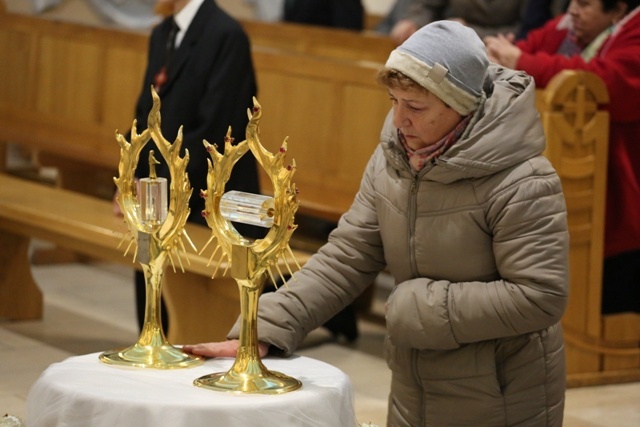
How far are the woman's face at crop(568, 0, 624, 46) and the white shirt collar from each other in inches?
63.9

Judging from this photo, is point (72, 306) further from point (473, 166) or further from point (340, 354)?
point (473, 166)

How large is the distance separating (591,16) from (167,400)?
352 cm

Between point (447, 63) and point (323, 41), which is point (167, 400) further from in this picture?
point (323, 41)

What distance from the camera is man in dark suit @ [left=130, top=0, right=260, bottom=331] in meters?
5.23

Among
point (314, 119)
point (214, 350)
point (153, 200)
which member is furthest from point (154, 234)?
point (314, 119)

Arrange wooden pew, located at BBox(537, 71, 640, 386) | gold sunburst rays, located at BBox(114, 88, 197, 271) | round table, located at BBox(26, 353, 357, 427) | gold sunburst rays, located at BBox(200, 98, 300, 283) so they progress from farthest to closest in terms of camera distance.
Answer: wooden pew, located at BBox(537, 71, 640, 386) → gold sunburst rays, located at BBox(114, 88, 197, 271) → gold sunburst rays, located at BBox(200, 98, 300, 283) → round table, located at BBox(26, 353, 357, 427)

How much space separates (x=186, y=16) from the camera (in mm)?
5320

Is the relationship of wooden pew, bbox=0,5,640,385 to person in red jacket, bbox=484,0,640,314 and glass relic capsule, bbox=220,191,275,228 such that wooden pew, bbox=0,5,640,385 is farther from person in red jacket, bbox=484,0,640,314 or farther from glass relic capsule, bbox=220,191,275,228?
glass relic capsule, bbox=220,191,275,228

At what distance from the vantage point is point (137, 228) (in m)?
2.80

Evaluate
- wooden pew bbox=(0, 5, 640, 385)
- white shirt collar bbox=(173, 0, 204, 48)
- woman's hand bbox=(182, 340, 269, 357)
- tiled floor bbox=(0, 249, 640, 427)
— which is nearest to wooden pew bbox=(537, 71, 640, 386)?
wooden pew bbox=(0, 5, 640, 385)

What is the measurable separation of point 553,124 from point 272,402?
296 centimetres

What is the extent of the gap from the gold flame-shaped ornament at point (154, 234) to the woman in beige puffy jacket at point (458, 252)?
10 centimetres

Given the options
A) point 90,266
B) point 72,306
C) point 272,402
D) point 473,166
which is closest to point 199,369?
point 272,402

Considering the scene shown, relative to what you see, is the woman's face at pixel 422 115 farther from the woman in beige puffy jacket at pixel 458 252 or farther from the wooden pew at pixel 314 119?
the wooden pew at pixel 314 119
